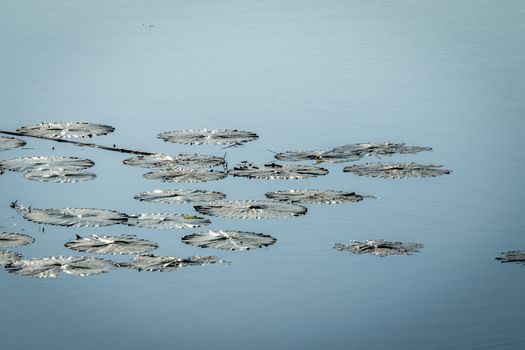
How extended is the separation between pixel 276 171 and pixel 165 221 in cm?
141

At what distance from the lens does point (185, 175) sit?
9.65 m

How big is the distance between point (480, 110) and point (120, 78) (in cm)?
377

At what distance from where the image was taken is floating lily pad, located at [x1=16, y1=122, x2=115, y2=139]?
1084 cm

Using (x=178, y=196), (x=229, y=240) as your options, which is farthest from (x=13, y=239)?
(x=229, y=240)

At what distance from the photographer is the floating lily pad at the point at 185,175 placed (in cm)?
958

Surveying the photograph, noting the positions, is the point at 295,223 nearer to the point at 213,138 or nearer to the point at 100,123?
the point at 213,138

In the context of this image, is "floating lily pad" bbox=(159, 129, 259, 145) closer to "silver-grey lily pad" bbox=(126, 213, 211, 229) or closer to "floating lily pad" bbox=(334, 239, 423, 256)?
"silver-grey lily pad" bbox=(126, 213, 211, 229)

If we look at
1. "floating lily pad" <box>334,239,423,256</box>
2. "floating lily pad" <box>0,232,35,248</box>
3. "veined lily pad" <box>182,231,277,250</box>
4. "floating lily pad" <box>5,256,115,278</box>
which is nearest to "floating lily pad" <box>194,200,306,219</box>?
"veined lily pad" <box>182,231,277,250</box>

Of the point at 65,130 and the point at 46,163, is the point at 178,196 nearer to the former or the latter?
the point at 46,163

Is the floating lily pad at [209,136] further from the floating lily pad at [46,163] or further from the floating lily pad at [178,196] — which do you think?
the floating lily pad at [178,196]

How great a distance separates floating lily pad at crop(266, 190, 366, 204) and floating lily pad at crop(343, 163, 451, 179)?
1.75 ft

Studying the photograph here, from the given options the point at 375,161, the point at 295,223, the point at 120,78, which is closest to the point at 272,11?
the point at 120,78

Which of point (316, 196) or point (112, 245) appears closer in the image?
point (112, 245)

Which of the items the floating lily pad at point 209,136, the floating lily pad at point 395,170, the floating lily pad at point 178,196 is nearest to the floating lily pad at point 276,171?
the floating lily pad at point 395,170
